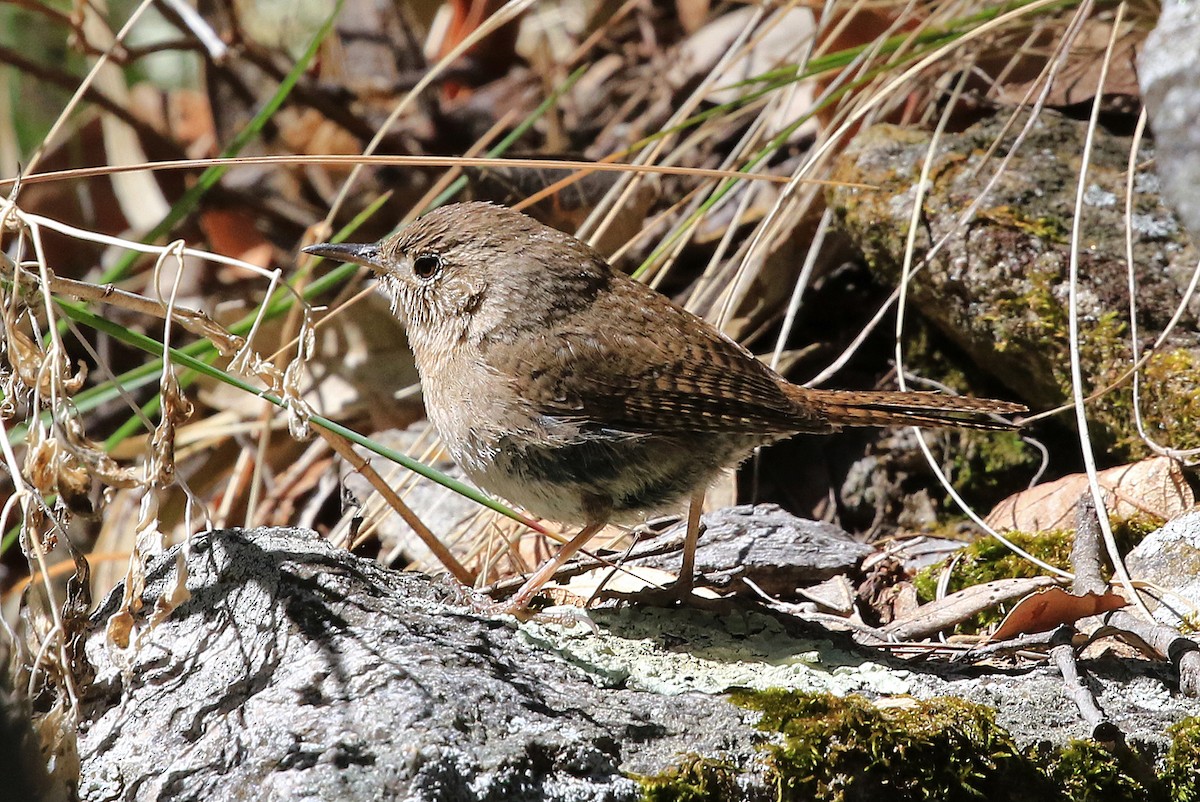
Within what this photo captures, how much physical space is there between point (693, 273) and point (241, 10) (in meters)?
3.31

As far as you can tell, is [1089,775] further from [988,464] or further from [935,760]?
[988,464]

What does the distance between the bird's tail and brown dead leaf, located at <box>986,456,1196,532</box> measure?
0.38m

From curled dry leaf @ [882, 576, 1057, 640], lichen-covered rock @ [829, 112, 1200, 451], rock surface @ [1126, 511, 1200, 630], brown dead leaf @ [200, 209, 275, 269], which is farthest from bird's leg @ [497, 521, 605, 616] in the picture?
brown dead leaf @ [200, 209, 275, 269]

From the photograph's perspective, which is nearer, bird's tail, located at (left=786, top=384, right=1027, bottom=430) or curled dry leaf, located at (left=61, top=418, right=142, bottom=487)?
curled dry leaf, located at (left=61, top=418, right=142, bottom=487)

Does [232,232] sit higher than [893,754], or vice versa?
[232,232]

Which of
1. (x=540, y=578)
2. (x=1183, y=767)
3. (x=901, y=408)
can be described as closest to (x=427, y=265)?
(x=540, y=578)

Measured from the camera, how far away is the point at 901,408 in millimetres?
3094

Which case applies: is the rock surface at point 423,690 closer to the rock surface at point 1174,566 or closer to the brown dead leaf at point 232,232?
the rock surface at point 1174,566

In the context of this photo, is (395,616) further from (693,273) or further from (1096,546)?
(693,273)

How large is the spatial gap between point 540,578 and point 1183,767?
1.46 meters

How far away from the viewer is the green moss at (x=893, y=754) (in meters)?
2.12

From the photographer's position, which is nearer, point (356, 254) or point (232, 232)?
point (356, 254)

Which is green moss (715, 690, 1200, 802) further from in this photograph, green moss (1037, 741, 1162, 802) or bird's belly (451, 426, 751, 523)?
bird's belly (451, 426, 751, 523)

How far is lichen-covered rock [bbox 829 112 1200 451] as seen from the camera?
3.46m
